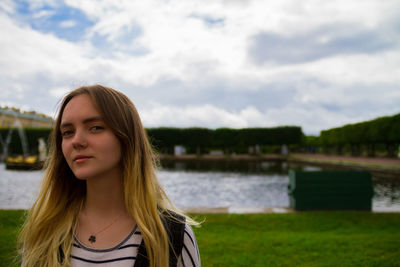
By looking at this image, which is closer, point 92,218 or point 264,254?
point 92,218

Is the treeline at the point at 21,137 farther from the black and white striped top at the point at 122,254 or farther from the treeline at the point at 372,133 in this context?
the black and white striped top at the point at 122,254

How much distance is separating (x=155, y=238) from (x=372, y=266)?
3.99 meters

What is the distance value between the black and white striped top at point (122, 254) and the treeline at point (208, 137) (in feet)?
152

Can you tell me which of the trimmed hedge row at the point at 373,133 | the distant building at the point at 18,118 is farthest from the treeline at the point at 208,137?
the distant building at the point at 18,118

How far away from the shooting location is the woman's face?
4.00 feet

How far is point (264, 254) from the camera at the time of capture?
4.42 meters

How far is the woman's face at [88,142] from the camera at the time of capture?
122 centimetres

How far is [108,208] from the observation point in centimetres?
133

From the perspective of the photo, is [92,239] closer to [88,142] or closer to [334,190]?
[88,142]

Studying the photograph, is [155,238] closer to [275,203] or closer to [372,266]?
[372,266]

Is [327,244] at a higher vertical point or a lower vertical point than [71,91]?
lower

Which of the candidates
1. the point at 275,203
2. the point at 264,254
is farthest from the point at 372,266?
the point at 275,203

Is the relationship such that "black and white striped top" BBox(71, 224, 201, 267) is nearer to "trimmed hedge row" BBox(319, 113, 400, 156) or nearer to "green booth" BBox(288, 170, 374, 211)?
"green booth" BBox(288, 170, 374, 211)

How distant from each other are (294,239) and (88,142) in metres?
4.74
